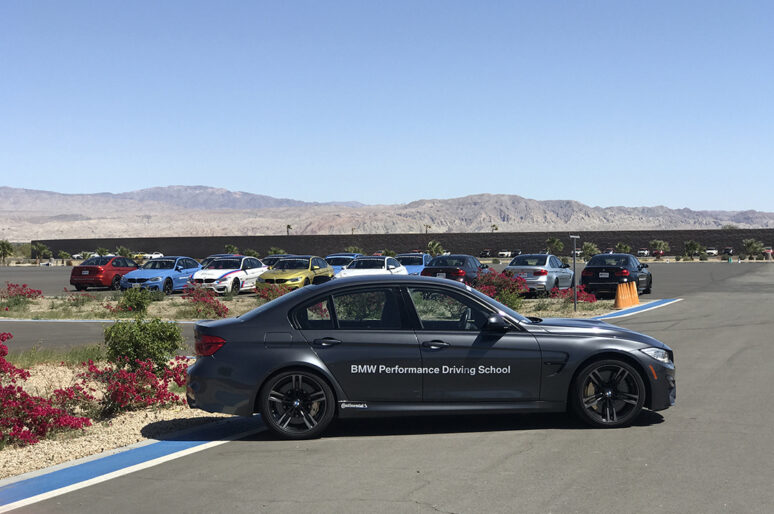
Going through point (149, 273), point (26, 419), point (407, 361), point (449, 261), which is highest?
point (449, 261)

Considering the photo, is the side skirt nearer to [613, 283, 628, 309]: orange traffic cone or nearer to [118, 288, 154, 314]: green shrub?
[118, 288, 154, 314]: green shrub

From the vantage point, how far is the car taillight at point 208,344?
7965 millimetres

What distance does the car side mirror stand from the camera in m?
7.92

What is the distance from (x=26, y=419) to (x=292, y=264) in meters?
23.5

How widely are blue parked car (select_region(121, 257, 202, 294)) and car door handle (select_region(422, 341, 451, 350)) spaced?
23067 millimetres

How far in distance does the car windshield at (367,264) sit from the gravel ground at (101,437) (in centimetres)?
2071

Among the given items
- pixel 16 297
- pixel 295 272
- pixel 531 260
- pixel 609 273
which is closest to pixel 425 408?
pixel 609 273

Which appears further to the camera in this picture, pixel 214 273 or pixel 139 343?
pixel 214 273

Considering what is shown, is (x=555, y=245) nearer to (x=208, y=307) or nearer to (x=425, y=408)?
(x=208, y=307)

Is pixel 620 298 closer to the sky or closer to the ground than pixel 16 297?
closer to the sky

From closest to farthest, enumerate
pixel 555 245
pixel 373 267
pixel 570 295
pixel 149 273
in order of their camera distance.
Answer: pixel 570 295 < pixel 373 267 < pixel 149 273 < pixel 555 245

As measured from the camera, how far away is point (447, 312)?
27.0ft

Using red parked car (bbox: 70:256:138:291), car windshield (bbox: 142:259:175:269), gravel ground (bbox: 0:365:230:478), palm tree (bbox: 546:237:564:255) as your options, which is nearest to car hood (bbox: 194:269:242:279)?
car windshield (bbox: 142:259:175:269)

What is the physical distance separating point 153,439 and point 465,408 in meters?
3.11
